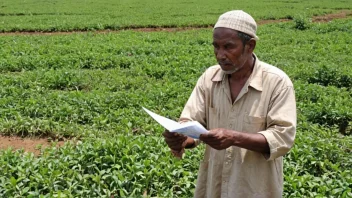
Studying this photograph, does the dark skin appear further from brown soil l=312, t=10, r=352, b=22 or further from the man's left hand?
brown soil l=312, t=10, r=352, b=22

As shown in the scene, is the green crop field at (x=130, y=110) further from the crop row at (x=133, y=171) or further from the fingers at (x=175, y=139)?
the fingers at (x=175, y=139)

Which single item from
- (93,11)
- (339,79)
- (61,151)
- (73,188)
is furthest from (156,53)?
(93,11)

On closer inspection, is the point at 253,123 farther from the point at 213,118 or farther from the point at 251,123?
the point at 213,118

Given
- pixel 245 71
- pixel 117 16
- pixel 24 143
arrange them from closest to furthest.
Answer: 1. pixel 245 71
2. pixel 24 143
3. pixel 117 16

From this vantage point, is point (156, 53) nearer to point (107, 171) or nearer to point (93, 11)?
point (107, 171)

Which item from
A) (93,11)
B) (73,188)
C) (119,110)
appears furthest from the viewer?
(93,11)

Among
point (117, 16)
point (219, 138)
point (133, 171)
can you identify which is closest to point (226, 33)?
point (219, 138)

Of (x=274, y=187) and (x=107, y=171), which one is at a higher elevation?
(x=274, y=187)

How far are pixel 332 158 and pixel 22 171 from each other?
4051 mm

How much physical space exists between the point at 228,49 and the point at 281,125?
1.88ft

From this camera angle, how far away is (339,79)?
967cm

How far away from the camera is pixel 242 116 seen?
104 inches

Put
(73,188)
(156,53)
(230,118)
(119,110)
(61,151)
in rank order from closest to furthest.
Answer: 1. (230,118)
2. (73,188)
3. (61,151)
4. (119,110)
5. (156,53)

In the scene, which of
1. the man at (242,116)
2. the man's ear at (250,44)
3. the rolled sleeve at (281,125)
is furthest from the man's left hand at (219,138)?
the man's ear at (250,44)
